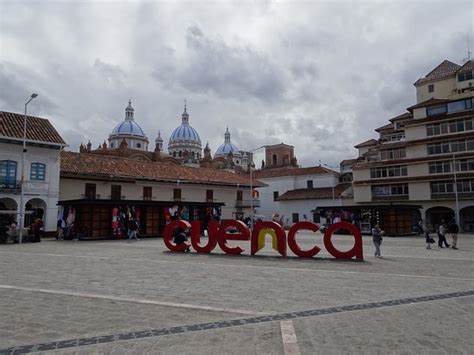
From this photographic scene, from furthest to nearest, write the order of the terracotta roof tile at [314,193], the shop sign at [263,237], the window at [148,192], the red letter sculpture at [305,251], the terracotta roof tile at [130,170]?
the terracotta roof tile at [314,193]
the window at [148,192]
the terracotta roof tile at [130,170]
the red letter sculpture at [305,251]
the shop sign at [263,237]

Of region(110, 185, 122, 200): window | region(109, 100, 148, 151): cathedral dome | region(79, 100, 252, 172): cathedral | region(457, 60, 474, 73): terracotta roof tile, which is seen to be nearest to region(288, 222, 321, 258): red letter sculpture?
region(110, 185, 122, 200): window

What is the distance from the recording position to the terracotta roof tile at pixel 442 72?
5322cm

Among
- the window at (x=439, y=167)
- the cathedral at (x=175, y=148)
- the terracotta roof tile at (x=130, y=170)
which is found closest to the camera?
the terracotta roof tile at (x=130, y=170)

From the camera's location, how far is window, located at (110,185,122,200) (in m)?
41.4

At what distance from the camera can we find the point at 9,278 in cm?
1259

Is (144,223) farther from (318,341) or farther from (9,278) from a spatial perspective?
(318,341)

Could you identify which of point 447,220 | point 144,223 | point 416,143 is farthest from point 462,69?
point 144,223

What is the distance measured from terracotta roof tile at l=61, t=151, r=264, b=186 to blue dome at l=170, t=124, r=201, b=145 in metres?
49.5

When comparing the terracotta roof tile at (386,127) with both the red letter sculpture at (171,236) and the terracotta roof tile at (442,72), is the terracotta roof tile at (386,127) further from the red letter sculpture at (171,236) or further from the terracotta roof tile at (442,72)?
the red letter sculpture at (171,236)

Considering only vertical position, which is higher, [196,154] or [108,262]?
[196,154]

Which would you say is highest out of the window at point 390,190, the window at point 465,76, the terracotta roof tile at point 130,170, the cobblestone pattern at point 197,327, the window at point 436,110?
the window at point 465,76

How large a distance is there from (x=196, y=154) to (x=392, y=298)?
9345 cm

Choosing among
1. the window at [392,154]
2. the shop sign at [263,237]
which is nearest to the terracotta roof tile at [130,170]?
the window at [392,154]

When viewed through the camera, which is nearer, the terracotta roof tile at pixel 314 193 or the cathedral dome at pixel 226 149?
the terracotta roof tile at pixel 314 193
